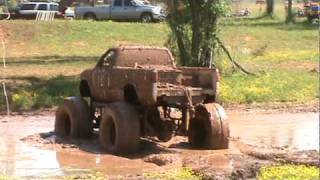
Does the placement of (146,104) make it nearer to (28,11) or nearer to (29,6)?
(28,11)

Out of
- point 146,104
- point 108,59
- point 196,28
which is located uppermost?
point 108,59

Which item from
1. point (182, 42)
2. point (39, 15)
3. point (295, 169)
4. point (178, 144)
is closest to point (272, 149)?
point (178, 144)

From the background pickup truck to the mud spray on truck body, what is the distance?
29.3 meters

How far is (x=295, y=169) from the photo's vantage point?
12633mm

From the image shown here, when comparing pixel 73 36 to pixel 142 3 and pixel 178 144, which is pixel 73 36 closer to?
pixel 142 3

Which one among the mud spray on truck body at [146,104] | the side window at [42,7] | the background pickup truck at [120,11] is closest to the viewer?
the mud spray on truck body at [146,104]

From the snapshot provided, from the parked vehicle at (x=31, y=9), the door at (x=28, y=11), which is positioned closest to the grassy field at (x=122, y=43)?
the parked vehicle at (x=31, y=9)

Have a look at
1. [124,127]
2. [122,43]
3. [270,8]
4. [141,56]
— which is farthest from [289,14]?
[124,127]

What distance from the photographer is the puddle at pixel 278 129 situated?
17.3 meters

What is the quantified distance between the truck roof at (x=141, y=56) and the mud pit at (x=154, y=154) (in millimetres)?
1631

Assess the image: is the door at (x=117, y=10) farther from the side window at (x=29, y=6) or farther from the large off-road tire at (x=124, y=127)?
the large off-road tire at (x=124, y=127)

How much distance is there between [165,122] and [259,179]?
390 centimetres

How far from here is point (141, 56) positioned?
1634 cm

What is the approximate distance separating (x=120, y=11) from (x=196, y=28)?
2108 cm
